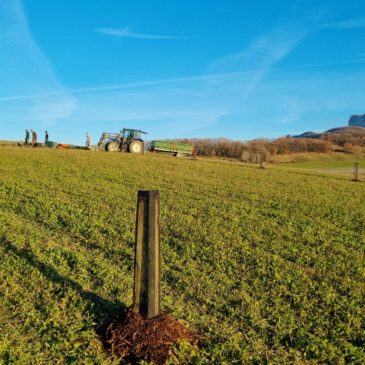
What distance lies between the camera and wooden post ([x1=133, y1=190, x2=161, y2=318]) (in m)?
4.52

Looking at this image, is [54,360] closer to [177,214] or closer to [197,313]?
[197,313]

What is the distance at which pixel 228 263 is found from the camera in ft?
25.4

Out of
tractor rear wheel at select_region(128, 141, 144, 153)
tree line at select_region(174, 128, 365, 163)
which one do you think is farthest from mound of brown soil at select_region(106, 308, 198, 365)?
tree line at select_region(174, 128, 365, 163)

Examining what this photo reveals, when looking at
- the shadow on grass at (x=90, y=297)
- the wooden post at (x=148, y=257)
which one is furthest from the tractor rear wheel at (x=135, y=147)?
the wooden post at (x=148, y=257)

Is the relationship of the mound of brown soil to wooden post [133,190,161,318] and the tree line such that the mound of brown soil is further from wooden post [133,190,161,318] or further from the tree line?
the tree line

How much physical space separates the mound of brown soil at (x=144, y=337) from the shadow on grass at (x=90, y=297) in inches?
14.8

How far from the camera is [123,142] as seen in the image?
4097cm

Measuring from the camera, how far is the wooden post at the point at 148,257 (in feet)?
14.8

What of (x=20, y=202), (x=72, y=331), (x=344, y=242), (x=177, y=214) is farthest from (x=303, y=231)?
(x=20, y=202)

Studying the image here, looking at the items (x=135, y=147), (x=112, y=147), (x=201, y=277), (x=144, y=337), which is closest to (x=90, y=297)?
(x=144, y=337)

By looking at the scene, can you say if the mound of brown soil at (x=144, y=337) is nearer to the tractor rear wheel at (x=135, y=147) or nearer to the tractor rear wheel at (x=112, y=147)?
the tractor rear wheel at (x=135, y=147)

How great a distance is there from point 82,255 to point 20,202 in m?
6.76

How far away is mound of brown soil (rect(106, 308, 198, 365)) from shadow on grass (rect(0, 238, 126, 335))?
1.23 ft

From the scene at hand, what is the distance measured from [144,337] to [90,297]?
1767 mm
